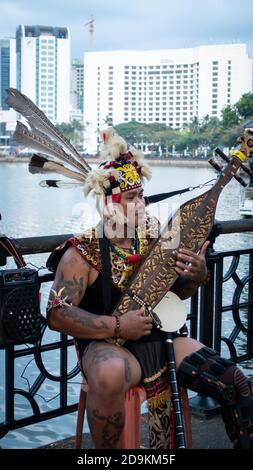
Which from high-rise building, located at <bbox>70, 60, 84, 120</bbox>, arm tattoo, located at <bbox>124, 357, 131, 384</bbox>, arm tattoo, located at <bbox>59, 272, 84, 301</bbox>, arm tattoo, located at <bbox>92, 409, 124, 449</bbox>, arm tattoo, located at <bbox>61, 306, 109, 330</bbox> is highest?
high-rise building, located at <bbox>70, 60, 84, 120</bbox>

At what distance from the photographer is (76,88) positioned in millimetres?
173875

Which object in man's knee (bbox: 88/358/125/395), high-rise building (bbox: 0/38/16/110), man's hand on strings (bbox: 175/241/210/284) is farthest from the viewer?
high-rise building (bbox: 0/38/16/110)

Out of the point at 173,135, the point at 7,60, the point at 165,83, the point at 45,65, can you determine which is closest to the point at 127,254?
the point at 173,135

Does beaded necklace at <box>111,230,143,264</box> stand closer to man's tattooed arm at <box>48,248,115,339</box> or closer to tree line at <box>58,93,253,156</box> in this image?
man's tattooed arm at <box>48,248,115,339</box>

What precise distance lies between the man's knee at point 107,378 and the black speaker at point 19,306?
388 millimetres

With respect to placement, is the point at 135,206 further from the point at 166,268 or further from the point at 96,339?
the point at 96,339

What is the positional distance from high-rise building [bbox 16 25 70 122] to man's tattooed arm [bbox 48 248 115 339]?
493ft

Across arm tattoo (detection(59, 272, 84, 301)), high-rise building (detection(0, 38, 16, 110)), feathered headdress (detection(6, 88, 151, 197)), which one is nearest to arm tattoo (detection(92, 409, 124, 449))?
arm tattoo (detection(59, 272, 84, 301))

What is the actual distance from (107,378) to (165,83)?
6785 inches

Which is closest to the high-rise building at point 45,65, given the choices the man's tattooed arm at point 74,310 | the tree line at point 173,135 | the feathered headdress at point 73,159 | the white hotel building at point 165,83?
the white hotel building at point 165,83

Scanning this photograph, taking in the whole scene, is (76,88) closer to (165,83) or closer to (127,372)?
(165,83)

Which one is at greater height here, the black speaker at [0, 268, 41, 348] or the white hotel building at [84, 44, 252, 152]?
the white hotel building at [84, 44, 252, 152]

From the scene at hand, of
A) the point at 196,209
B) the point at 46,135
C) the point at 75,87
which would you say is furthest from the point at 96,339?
the point at 75,87

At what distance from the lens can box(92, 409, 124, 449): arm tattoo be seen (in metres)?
2.61
